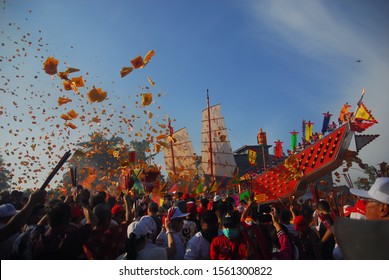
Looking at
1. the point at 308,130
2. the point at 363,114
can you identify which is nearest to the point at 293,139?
the point at 308,130

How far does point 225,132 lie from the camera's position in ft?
150

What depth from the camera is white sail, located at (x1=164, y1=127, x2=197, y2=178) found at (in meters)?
46.6

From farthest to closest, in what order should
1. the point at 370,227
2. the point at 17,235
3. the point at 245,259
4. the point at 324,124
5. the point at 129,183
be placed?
the point at 324,124 → the point at 129,183 → the point at 17,235 → the point at 245,259 → the point at 370,227

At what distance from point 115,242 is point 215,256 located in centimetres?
123

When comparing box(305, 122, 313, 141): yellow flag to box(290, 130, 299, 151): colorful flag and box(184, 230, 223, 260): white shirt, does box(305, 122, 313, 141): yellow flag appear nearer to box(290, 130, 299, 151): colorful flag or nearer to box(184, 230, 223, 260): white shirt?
box(290, 130, 299, 151): colorful flag

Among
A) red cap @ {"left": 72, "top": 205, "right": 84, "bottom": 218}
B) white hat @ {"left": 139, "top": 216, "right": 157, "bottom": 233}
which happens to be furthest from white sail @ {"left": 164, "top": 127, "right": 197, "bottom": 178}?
white hat @ {"left": 139, "top": 216, "right": 157, "bottom": 233}

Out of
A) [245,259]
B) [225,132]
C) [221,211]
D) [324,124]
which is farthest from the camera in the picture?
[225,132]

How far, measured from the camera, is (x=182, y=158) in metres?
47.6

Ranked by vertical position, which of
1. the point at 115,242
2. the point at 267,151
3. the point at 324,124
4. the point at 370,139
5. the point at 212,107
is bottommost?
the point at 115,242

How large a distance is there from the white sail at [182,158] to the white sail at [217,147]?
2758 mm

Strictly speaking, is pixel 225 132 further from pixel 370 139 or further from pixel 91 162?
pixel 91 162

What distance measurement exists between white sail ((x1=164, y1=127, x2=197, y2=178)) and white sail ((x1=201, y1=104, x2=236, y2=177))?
2.76 metres

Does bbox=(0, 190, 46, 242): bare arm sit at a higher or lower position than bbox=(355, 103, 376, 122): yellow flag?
lower
